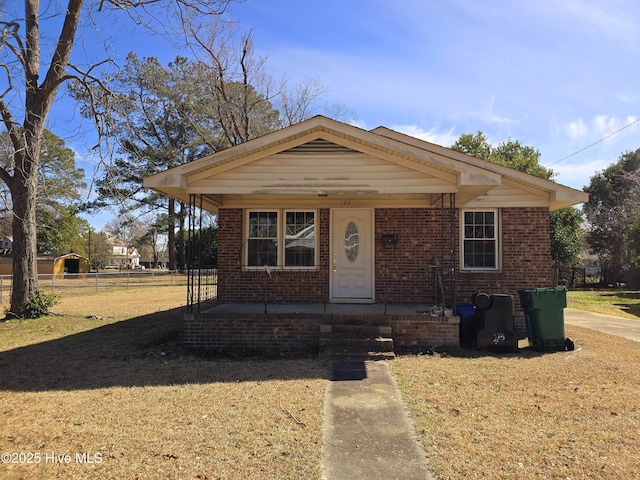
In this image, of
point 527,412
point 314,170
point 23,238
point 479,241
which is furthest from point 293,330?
point 23,238

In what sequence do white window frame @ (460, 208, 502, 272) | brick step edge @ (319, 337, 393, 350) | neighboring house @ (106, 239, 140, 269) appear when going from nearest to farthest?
1. brick step edge @ (319, 337, 393, 350)
2. white window frame @ (460, 208, 502, 272)
3. neighboring house @ (106, 239, 140, 269)

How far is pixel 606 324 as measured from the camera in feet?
34.6

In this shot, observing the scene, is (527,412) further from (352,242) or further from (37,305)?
(37,305)

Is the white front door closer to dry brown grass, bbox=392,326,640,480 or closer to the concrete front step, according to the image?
the concrete front step

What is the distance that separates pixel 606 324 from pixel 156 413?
35.7ft

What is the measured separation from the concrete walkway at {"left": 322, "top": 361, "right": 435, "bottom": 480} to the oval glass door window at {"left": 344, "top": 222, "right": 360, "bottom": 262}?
13.4 ft

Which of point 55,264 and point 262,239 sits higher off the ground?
point 262,239

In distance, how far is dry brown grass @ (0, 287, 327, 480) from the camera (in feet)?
10.7

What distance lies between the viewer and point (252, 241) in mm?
9703

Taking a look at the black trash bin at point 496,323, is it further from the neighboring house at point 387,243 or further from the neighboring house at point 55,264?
the neighboring house at point 55,264

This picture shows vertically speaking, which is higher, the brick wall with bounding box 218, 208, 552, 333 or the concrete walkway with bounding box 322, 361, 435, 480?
the brick wall with bounding box 218, 208, 552, 333

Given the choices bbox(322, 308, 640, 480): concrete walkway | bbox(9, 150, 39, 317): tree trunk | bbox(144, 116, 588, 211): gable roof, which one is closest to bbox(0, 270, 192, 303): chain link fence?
bbox(9, 150, 39, 317): tree trunk

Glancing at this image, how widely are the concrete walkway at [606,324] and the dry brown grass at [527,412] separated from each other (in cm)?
253

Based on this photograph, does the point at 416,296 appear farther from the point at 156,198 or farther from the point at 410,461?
Result: the point at 156,198
